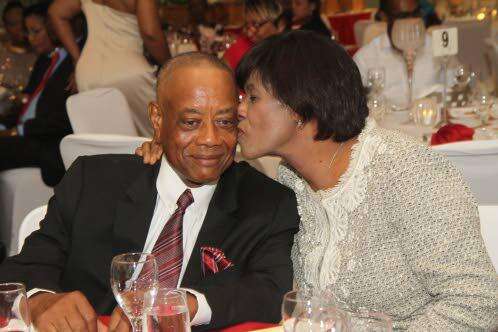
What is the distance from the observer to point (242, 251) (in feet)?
7.66

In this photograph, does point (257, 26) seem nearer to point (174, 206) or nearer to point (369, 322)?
point (174, 206)

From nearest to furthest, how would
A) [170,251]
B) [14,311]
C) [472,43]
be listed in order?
1. [14,311]
2. [170,251]
3. [472,43]

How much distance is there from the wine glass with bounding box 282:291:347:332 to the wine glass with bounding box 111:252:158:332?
1.04 feet

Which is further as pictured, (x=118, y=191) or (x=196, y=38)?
(x=196, y=38)

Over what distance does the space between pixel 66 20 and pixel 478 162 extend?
416 centimetres

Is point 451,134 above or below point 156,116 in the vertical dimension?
below

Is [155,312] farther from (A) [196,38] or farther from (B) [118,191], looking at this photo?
(A) [196,38]

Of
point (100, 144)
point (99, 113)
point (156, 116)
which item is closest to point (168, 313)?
point (156, 116)

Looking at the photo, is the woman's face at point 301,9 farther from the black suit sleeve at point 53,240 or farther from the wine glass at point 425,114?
the black suit sleeve at point 53,240

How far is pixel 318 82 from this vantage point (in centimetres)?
224

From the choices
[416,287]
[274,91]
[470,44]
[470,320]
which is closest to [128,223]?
[274,91]

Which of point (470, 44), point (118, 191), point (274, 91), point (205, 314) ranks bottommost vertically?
point (470, 44)

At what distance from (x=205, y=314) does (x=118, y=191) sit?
0.58 m

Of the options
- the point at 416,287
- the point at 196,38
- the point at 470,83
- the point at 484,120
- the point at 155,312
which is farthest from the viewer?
the point at 196,38
